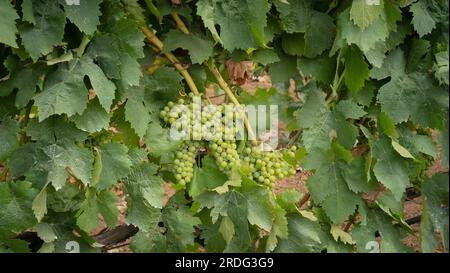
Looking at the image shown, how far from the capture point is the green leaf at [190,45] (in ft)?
6.19

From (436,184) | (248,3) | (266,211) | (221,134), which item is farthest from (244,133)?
(436,184)

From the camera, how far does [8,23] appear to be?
1.60 meters

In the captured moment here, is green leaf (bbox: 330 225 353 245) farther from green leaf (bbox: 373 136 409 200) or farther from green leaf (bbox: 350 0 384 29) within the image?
green leaf (bbox: 350 0 384 29)

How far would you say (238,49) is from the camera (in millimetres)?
1971

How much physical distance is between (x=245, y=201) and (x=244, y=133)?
22 cm

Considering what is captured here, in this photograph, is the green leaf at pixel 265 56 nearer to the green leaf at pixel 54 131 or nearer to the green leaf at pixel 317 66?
the green leaf at pixel 317 66

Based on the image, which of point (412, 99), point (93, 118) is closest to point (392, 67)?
point (412, 99)

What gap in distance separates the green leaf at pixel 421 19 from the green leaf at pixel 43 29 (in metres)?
1.03

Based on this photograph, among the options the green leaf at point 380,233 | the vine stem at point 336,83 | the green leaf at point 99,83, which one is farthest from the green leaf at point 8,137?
the green leaf at point 380,233

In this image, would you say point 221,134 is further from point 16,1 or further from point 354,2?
point 16,1

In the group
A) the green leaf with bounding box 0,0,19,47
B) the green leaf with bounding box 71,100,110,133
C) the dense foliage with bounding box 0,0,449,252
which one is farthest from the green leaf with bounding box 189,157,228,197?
the green leaf with bounding box 0,0,19,47

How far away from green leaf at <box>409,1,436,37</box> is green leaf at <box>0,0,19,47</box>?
1.14m

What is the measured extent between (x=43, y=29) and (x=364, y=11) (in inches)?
35.8
